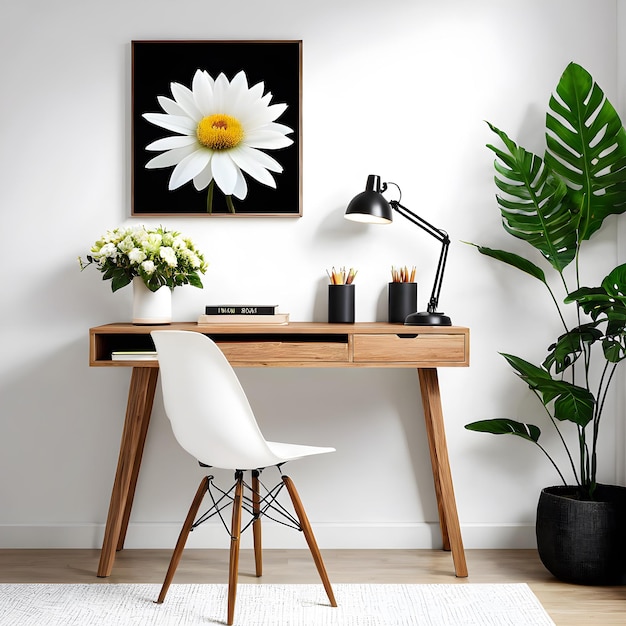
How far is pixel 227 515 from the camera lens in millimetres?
2822

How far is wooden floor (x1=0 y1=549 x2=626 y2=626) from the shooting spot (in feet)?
7.84

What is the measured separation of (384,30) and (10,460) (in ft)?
7.38

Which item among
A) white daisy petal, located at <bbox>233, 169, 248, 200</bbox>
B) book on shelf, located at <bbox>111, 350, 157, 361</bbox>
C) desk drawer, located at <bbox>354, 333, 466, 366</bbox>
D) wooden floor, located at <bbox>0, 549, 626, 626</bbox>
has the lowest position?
wooden floor, located at <bbox>0, 549, 626, 626</bbox>

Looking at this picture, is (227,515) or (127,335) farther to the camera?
(227,515)

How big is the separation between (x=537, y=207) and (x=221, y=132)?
4.07 ft

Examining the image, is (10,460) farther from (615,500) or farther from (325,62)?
(615,500)

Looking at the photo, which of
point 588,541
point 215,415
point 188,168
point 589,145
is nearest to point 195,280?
point 188,168

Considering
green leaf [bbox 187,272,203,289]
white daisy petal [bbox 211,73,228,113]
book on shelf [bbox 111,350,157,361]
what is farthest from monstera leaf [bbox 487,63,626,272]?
book on shelf [bbox 111,350,157,361]

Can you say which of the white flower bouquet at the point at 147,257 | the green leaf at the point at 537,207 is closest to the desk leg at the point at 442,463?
the green leaf at the point at 537,207

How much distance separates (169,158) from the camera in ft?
9.29

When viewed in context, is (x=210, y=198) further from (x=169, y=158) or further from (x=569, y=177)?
(x=569, y=177)

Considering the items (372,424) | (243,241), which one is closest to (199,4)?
(243,241)

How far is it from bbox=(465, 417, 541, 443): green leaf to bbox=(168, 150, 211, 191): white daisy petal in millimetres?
1424

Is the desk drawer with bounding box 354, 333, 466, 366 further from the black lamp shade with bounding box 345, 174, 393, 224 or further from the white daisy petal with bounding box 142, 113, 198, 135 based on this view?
the white daisy petal with bounding box 142, 113, 198, 135
